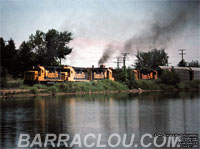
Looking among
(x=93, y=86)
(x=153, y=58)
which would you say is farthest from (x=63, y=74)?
(x=153, y=58)

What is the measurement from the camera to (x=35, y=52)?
60.8m

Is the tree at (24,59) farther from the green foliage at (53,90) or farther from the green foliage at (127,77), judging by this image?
the green foliage at (127,77)

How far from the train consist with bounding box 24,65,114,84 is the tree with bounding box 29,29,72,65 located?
23.2 feet

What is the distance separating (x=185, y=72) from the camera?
68.1m

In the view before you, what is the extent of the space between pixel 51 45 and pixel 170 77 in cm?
2268

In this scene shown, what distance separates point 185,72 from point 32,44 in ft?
99.0

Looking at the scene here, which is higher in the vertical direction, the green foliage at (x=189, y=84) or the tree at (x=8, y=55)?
the tree at (x=8, y=55)

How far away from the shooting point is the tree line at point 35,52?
55.3 meters

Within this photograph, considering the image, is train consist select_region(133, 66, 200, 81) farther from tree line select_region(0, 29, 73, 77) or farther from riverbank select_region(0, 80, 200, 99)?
tree line select_region(0, 29, 73, 77)

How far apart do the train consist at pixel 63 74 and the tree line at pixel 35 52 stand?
464cm

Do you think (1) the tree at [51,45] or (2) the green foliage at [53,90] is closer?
(2) the green foliage at [53,90]

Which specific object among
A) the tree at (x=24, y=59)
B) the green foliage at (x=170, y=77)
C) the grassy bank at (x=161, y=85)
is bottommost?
the grassy bank at (x=161, y=85)

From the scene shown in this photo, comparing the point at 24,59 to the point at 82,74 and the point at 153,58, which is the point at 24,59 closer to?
the point at 82,74

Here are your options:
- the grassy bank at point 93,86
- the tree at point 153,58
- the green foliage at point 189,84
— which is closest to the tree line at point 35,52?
the grassy bank at point 93,86
